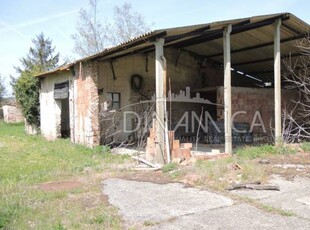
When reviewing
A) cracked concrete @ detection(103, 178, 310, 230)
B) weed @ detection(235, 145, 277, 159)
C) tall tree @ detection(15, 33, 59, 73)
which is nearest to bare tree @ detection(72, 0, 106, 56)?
tall tree @ detection(15, 33, 59, 73)

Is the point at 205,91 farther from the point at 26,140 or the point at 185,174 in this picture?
the point at 26,140

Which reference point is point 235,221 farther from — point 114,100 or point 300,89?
point 300,89

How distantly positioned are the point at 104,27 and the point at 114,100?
747 inches

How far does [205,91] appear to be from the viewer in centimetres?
1388

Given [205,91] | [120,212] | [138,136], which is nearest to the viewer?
[120,212]

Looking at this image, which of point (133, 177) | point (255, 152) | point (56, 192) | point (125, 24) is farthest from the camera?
point (125, 24)

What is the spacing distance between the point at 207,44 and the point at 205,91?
213cm

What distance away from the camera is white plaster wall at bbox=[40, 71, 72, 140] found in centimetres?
1467

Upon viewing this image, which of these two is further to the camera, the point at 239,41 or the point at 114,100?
the point at 114,100

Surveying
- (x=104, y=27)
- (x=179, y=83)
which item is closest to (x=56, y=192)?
(x=179, y=83)

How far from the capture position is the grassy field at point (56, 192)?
14.2 ft

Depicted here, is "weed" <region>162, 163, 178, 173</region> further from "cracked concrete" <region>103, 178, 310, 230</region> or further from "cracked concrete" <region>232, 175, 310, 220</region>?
"cracked concrete" <region>232, 175, 310, 220</region>

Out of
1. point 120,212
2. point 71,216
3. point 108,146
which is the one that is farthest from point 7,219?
point 108,146

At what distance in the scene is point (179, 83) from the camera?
1407 cm
